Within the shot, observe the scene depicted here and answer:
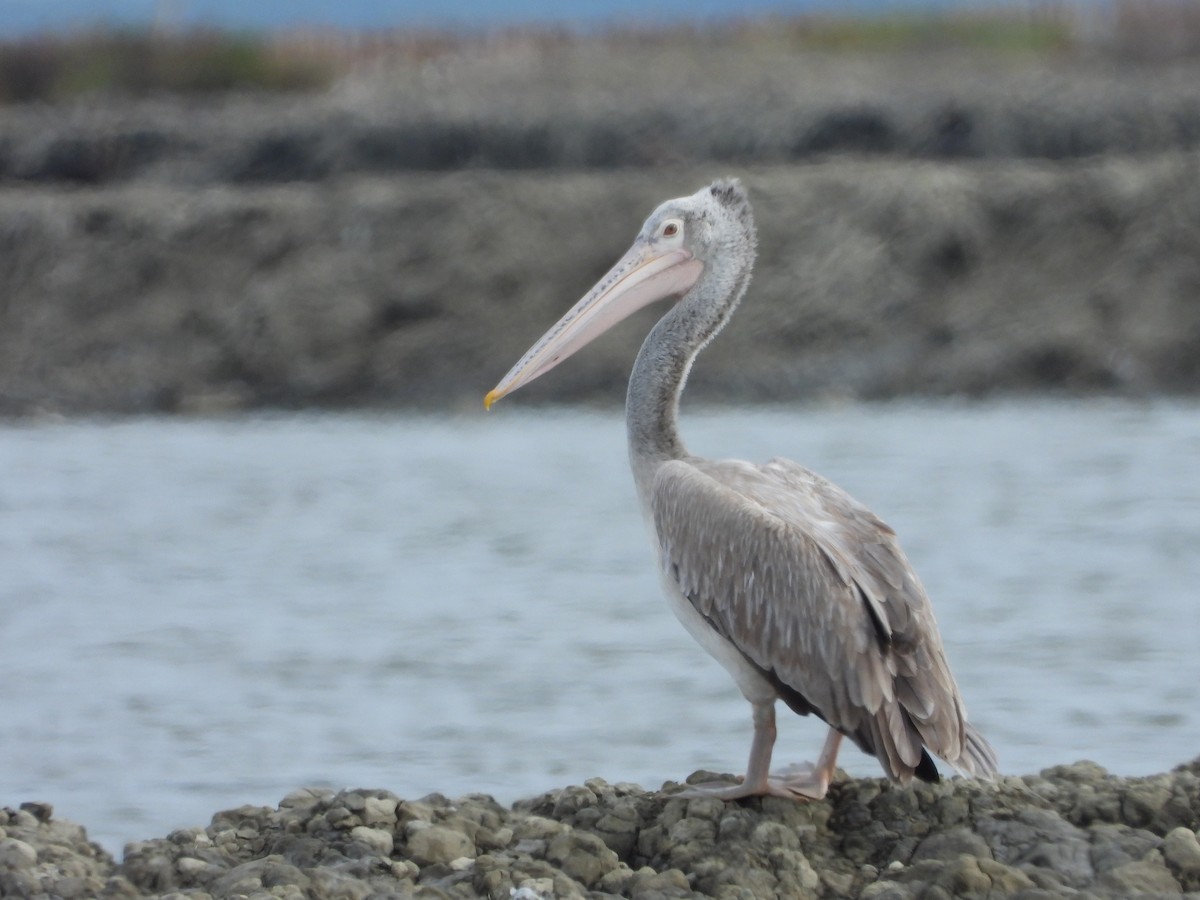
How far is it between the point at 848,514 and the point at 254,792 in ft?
9.21

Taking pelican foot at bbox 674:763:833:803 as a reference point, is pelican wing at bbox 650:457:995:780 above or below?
above

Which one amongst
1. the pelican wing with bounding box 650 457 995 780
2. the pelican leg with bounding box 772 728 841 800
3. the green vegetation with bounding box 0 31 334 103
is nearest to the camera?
the pelican wing with bounding box 650 457 995 780

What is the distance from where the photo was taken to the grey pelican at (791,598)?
15.7 ft

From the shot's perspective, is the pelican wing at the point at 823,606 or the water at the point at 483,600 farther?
the water at the point at 483,600

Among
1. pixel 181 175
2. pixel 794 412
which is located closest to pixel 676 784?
pixel 794 412

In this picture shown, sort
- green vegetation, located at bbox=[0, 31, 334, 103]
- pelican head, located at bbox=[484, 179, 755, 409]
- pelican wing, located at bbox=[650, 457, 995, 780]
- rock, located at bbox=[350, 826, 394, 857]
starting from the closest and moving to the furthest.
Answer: pelican wing, located at bbox=[650, 457, 995, 780] < rock, located at bbox=[350, 826, 394, 857] < pelican head, located at bbox=[484, 179, 755, 409] < green vegetation, located at bbox=[0, 31, 334, 103]

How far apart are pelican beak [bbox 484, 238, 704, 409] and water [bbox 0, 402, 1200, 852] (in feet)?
6.00

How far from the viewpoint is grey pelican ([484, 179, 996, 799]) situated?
480 centimetres

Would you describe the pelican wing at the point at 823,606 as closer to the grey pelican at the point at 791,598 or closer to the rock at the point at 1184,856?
the grey pelican at the point at 791,598

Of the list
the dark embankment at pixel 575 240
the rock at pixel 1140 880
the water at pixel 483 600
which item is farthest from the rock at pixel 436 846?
the dark embankment at pixel 575 240

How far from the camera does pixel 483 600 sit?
11672mm

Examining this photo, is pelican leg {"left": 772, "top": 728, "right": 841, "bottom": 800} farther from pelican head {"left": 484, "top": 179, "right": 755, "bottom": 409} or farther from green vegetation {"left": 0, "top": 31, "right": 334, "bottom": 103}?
green vegetation {"left": 0, "top": 31, "right": 334, "bottom": 103}

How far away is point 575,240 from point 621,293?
749 inches

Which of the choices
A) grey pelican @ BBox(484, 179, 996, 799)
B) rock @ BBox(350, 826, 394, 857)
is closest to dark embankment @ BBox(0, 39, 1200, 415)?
grey pelican @ BBox(484, 179, 996, 799)
